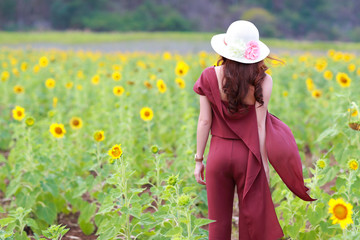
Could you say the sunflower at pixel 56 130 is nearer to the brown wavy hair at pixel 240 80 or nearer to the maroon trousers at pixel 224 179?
the maroon trousers at pixel 224 179

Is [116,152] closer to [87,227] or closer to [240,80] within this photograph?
[240,80]

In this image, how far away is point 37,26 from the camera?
36.0 metres

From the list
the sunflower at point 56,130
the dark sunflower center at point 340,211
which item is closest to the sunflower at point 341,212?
the dark sunflower center at point 340,211

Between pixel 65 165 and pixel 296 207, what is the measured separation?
5.85 ft

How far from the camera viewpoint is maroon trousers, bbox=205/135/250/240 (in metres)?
2.47

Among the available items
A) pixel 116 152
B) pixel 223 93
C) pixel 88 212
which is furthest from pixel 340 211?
pixel 88 212

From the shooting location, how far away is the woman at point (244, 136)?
2.38m

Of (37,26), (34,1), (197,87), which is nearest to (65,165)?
(197,87)

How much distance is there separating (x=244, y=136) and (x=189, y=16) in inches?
1507

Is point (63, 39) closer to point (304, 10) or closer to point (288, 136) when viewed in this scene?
point (288, 136)

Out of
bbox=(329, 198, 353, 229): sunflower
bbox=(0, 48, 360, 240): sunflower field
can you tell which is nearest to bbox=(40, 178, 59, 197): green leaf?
bbox=(0, 48, 360, 240): sunflower field

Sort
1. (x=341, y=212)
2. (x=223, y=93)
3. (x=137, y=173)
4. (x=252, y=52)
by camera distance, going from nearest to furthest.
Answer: (x=341, y=212) < (x=252, y=52) < (x=223, y=93) < (x=137, y=173)

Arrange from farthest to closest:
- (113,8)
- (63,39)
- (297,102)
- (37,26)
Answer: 1. (113,8)
2. (37,26)
3. (63,39)
4. (297,102)

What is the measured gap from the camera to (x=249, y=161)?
2.44 meters
